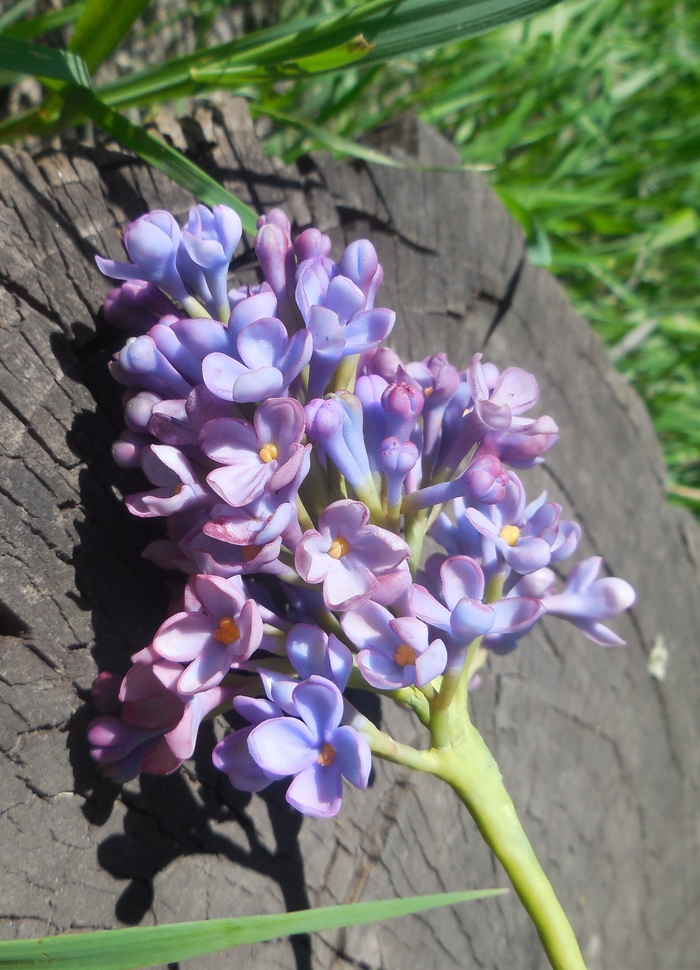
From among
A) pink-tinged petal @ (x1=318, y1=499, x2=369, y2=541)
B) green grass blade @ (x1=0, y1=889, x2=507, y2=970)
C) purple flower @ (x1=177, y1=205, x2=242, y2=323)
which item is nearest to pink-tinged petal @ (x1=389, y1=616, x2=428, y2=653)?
pink-tinged petal @ (x1=318, y1=499, x2=369, y2=541)

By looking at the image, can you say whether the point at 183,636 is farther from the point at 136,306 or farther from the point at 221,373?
the point at 136,306

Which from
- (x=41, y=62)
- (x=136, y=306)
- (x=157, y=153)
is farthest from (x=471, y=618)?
(x=41, y=62)

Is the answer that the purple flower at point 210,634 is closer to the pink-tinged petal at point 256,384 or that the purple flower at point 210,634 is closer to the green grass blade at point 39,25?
the pink-tinged petal at point 256,384

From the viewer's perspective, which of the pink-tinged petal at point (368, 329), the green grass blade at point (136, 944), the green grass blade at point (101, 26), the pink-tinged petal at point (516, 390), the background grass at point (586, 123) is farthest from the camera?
the background grass at point (586, 123)

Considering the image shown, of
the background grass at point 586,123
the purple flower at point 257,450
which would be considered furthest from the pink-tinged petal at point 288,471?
the background grass at point 586,123

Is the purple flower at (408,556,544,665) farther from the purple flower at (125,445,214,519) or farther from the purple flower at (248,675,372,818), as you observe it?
the purple flower at (125,445,214,519)

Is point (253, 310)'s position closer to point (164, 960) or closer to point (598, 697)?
point (164, 960)

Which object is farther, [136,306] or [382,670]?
[136,306]

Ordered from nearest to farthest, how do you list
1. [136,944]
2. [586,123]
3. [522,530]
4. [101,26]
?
[136,944], [522,530], [101,26], [586,123]
